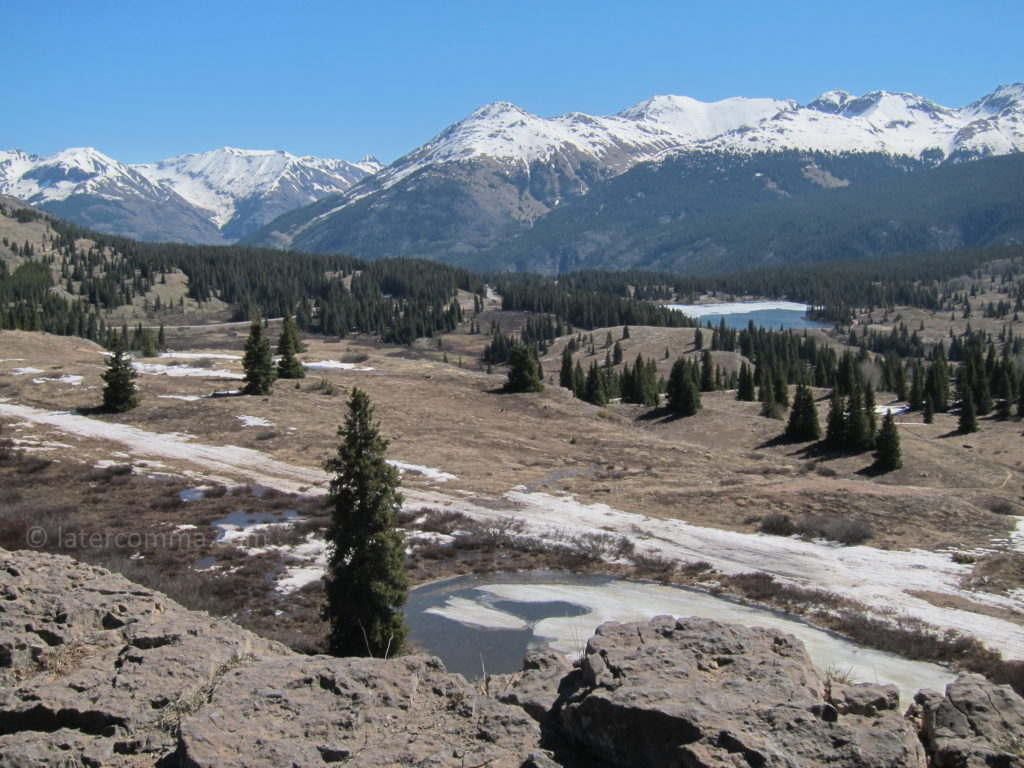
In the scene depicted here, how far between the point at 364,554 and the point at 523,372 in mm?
49247

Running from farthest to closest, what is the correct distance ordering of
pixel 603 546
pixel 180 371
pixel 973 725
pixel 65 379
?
pixel 180 371
pixel 65 379
pixel 603 546
pixel 973 725

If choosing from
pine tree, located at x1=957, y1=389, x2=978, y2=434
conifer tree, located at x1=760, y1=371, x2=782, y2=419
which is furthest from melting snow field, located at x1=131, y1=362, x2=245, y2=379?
pine tree, located at x1=957, y1=389, x2=978, y2=434

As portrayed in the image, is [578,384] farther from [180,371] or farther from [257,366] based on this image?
[180,371]

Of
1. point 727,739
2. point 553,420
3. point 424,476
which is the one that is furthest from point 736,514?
point 727,739

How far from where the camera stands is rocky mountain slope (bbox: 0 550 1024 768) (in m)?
8.18

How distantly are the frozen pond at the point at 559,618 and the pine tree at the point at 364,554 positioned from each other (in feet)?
7.43

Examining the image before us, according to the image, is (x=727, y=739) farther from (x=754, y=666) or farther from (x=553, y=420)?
(x=553, y=420)

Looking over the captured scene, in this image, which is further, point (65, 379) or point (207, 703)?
point (65, 379)

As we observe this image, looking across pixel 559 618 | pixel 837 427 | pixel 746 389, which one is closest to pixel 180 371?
pixel 559 618

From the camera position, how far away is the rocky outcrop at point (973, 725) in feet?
27.6

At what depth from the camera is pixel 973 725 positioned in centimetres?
902

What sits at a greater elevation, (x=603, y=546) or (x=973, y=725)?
(x=973, y=725)

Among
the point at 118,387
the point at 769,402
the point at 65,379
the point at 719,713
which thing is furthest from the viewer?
the point at 769,402

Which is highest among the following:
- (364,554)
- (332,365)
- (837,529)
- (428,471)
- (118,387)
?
(118,387)
